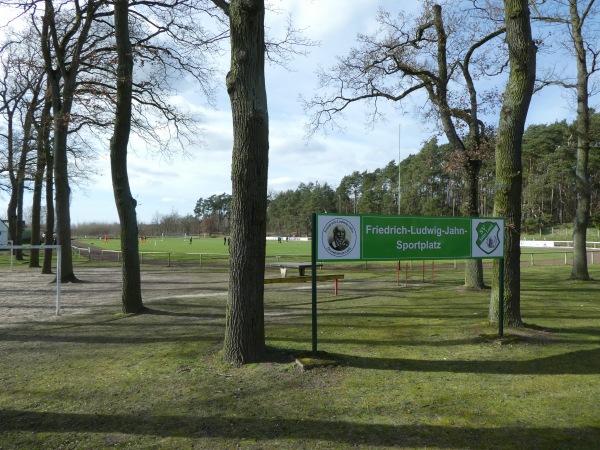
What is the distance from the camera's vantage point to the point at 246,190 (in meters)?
5.75

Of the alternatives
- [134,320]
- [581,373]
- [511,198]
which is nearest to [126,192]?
[134,320]

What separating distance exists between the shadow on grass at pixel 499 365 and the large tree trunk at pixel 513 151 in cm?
168

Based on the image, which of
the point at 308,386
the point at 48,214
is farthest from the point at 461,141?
the point at 48,214

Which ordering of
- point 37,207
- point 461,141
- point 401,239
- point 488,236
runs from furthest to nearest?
point 37,207 → point 461,141 → point 488,236 → point 401,239

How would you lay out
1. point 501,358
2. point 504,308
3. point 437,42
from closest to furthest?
point 501,358 < point 504,308 < point 437,42

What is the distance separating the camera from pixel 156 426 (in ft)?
13.4

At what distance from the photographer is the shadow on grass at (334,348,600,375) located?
18.3 feet

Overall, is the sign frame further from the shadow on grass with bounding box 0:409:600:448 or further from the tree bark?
the tree bark

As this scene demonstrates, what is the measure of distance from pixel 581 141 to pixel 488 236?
11607 mm

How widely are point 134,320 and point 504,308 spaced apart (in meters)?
6.72

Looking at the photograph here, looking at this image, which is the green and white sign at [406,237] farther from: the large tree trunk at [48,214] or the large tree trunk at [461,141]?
the large tree trunk at [48,214]

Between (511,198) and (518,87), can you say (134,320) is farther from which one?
(518,87)

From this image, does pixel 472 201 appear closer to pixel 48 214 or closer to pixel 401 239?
pixel 401 239

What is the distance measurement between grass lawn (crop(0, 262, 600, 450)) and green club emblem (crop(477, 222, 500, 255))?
1319 millimetres
